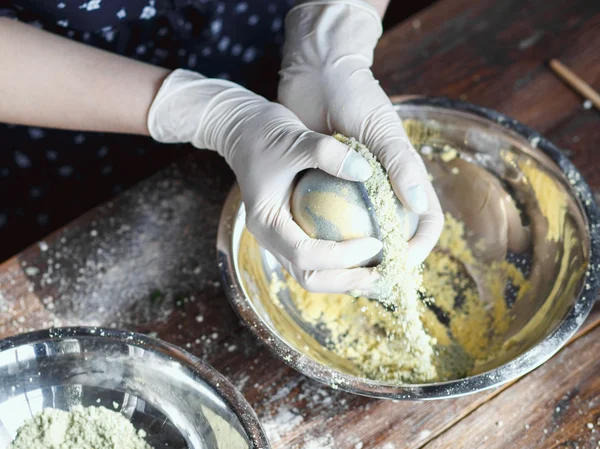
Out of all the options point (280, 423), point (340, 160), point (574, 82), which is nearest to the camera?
point (340, 160)

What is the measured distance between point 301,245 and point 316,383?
0.26m

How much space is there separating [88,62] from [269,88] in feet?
1.83

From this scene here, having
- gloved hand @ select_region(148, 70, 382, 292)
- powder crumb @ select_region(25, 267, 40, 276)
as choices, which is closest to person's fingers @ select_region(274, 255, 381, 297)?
gloved hand @ select_region(148, 70, 382, 292)

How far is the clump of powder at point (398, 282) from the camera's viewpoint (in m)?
0.93

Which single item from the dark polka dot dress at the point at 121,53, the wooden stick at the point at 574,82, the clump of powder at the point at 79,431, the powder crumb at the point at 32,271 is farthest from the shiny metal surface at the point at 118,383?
the wooden stick at the point at 574,82

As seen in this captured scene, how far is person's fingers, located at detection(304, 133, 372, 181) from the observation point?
896 mm

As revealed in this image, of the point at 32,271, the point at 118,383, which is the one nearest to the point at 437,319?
the point at 118,383

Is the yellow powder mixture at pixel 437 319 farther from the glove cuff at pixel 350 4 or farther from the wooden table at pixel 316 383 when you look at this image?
the glove cuff at pixel 350 4

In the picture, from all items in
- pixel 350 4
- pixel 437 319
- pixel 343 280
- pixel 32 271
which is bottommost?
pixel 32 271

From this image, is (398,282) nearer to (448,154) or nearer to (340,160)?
(340,160)

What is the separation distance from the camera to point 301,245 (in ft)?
3.03

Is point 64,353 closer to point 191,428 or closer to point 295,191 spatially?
point 191,428

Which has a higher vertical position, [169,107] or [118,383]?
[169,107]

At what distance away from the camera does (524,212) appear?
117 cm
